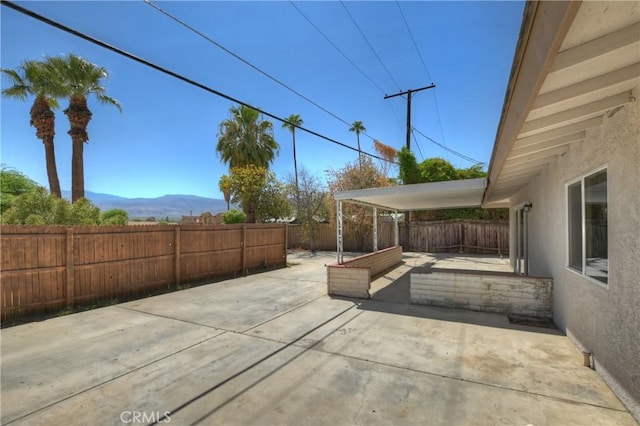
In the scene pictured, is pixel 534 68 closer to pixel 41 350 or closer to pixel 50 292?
pixel 41 350

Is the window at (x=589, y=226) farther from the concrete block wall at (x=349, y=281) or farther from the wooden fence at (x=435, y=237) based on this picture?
the wooden fence at (x=435, y=237)

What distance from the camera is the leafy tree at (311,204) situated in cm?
1933

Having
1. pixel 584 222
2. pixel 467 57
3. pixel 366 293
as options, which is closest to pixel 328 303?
pixel 366 293

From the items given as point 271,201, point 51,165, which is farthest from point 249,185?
point 51,165

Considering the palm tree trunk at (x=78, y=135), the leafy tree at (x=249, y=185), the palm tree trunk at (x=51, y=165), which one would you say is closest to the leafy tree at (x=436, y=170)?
the leafy tree at (x=249, y=185)

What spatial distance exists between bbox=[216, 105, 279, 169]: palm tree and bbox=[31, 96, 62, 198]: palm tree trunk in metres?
11.4

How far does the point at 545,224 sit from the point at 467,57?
6874 millimetres

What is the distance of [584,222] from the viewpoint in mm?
4137

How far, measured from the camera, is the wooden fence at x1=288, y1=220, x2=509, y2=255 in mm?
17375

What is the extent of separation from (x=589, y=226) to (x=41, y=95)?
20.7 meters

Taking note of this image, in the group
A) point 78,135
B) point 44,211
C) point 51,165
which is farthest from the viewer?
point 51,165

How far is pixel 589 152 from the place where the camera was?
12.4ft

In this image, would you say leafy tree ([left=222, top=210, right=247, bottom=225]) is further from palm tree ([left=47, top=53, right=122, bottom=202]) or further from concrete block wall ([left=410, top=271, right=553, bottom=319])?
concrete block wall ([left=410, top=271, right=553, bottom=319])

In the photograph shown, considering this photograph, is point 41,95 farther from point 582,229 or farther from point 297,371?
point 582,229
